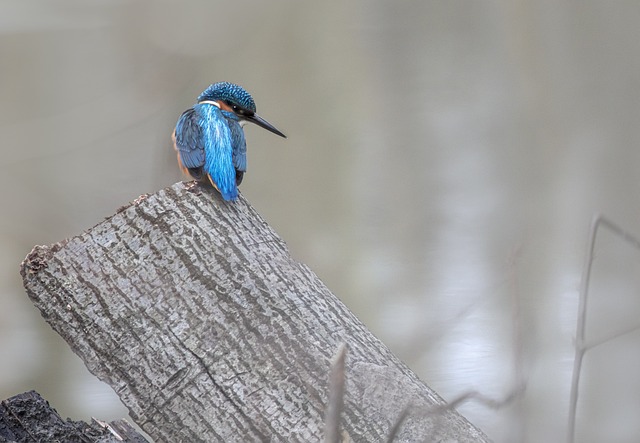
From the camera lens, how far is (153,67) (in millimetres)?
2717

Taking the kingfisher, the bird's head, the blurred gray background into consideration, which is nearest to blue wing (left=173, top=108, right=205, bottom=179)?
the kingfisher

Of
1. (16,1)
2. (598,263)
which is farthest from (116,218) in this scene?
(16,1)

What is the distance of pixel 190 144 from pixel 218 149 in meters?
0.05

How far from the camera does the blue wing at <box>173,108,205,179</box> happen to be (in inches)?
44.4

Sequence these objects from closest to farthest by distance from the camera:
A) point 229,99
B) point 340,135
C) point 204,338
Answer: point 204,338 → point 229,99 → point 340,135

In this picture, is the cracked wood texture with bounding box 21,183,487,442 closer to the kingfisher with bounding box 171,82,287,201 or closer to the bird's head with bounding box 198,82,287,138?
the kingfisher with bounding box 171,82,287,201

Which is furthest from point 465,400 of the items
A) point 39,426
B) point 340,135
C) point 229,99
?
point 340,135

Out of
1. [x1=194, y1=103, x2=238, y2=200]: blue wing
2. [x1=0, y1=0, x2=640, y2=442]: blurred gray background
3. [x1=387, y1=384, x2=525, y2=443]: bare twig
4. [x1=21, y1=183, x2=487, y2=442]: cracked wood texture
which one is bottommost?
[x1=387, y1=384, x2=525, y2=443]: bare twig

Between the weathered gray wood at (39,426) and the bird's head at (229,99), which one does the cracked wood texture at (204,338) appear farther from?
the bird's head at (229,99)

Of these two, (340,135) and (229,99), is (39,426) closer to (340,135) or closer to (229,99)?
(229,99)

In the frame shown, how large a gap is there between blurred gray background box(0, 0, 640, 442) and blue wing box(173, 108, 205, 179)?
4.71 feet

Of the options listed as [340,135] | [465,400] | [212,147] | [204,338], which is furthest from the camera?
[340,135]

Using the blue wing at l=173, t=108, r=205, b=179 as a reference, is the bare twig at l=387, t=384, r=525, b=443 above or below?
below

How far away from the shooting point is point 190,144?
1173mm
